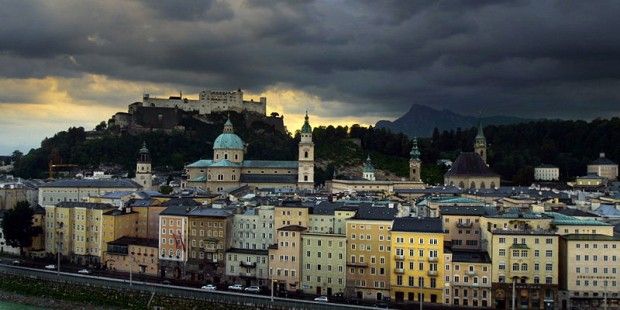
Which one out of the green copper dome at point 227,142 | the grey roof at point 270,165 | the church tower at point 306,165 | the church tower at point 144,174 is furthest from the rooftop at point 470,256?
the green copper dome at point 227,142

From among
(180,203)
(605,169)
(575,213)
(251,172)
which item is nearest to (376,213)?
(575,213)

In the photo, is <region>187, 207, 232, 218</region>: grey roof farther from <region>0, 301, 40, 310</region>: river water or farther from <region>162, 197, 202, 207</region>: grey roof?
<region>0, 301, 40, 310</region>: river water

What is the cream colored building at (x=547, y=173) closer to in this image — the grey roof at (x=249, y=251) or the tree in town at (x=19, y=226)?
the grey roof at (x=249, y=251)

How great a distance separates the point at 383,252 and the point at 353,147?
97.3m

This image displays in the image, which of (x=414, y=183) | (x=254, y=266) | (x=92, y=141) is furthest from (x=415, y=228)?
(x=92, y=141)

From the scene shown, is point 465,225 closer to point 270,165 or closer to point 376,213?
point 376,213

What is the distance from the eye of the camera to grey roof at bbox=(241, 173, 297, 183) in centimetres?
10719

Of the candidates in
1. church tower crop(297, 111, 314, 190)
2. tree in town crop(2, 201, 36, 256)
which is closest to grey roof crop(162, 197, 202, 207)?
tree in town crop(2, 201, 36, 256)

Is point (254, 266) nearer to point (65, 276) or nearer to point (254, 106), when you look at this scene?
point (65, 276)

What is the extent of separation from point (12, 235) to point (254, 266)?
96.3 ft

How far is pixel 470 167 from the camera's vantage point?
109938mm

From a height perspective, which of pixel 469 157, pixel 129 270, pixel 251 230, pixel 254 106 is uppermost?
pixel 254 106

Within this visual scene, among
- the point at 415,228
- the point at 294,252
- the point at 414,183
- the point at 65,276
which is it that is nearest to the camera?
the point at 415,228

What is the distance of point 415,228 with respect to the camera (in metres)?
53.5
